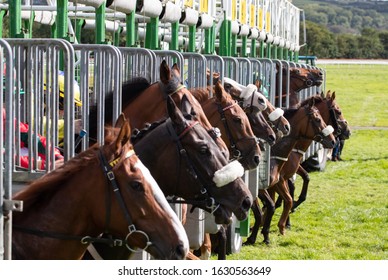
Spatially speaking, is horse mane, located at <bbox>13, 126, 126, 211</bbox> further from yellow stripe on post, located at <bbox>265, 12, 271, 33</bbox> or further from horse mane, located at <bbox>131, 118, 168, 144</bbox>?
yellow stripe on post, located at <bbox>265, 12, 271, 33</bbox>

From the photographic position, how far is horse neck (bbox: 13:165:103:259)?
12.5 ft

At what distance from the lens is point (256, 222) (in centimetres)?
970

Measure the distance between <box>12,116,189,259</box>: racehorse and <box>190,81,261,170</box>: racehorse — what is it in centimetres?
302

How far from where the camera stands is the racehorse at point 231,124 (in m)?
6.90

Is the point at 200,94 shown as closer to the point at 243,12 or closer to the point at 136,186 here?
the point at 136,186

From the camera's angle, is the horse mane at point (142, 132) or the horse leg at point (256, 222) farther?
the horse leg at point (256, 222)

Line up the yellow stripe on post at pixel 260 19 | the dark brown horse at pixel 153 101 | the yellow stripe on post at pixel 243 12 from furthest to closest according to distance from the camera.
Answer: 1. the yellow stripe on post at pixel 260 19
2. the yellow stripe on post at pixel 243 12
3. the dark brown horse at pixel 153 101

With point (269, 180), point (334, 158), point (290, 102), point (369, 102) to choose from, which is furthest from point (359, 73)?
point (269, 180)

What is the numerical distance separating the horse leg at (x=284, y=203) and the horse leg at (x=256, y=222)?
648mm

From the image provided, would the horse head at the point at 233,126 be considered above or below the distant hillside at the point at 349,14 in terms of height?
below

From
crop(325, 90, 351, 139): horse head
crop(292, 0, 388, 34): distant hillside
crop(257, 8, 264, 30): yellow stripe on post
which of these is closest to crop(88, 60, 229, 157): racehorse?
crop(325, 90, 351, 139): horse head

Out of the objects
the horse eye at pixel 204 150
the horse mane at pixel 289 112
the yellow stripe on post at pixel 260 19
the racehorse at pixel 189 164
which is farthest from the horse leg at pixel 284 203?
the yellow stripe on post at pixel 260 19

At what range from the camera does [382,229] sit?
10.7m

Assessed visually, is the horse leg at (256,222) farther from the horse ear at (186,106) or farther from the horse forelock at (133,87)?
the horse ear at (186,106)
